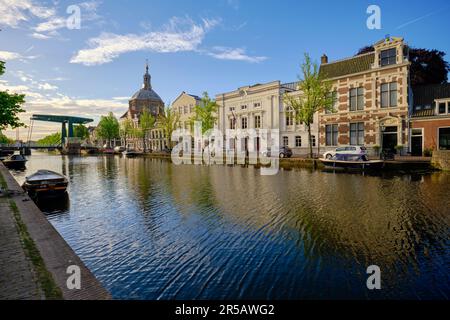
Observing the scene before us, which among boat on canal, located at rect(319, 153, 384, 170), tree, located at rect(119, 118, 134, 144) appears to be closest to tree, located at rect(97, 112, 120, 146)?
tree, located at rect(119, 118, 134, 144)

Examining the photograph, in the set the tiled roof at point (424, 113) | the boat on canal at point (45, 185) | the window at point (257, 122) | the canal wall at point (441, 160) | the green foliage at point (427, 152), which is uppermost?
the window at point (257, 122)

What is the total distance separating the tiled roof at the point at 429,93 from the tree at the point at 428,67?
32.2 ft

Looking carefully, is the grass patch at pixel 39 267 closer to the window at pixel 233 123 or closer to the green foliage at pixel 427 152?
the green foliage at pixel 427 152

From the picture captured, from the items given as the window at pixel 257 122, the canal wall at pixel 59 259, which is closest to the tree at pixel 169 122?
the window at pixel 257 122

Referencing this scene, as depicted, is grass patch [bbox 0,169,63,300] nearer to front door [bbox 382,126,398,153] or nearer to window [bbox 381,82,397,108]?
front door [bbox 382,126,398,153]

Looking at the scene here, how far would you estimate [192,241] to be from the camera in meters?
9.13

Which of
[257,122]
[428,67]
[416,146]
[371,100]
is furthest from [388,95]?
[257,122]

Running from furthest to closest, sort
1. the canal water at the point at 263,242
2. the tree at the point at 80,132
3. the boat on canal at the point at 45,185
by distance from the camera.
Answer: the tree at the point at 80,132
the boat on canal at the point at 45,185
the canal water at the point at 263,242

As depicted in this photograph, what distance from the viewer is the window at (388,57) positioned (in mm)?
34656

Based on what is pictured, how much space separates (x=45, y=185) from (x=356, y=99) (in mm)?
37870

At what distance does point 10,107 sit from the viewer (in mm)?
22094
